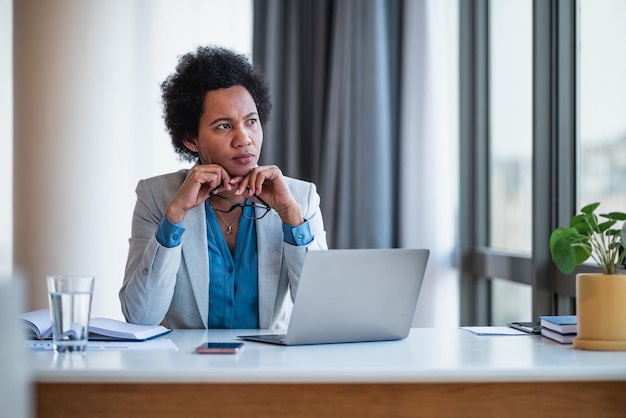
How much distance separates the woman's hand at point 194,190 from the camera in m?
2.20

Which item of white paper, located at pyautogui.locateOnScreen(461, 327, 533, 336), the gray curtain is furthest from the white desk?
the gray curtain

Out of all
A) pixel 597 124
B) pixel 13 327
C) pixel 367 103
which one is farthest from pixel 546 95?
pixel 13 327

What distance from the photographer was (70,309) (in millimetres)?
1618

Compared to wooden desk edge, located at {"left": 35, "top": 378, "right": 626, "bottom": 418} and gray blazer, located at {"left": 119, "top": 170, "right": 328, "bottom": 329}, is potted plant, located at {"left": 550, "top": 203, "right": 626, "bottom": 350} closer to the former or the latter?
wooden desk edge, located at {"left": 35, "top": 378, "right": 626, "bottom": 418}

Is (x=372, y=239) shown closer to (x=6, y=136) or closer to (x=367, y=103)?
(x=367, y=103)

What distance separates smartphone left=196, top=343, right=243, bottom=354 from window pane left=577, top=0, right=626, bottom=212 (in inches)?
56.2

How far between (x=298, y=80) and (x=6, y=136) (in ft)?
5.11

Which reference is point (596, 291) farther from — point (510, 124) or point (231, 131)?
point (510, 124)

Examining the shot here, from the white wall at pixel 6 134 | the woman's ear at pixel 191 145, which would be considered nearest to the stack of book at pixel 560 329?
the woman's ear at pixel 191 145

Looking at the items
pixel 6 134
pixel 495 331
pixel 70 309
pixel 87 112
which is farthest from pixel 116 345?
pixel 6 134

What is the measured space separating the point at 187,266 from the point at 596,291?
1066 mm

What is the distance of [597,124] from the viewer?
280cm

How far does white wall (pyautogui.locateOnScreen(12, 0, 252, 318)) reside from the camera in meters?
4.50

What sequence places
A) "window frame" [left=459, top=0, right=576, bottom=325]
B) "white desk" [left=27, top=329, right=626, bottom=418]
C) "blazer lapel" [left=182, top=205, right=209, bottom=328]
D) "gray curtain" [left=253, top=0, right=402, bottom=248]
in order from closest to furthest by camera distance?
"white desk" [left=27, top=329, right=626, bottom=418], "blazer lapel" [left=182, top=205, right=209, bottom=328], "window frame" [left=459, top=0, right=576, bottom=325], "gray curtain" [left=253, top=0, right=402, bottom=248]
